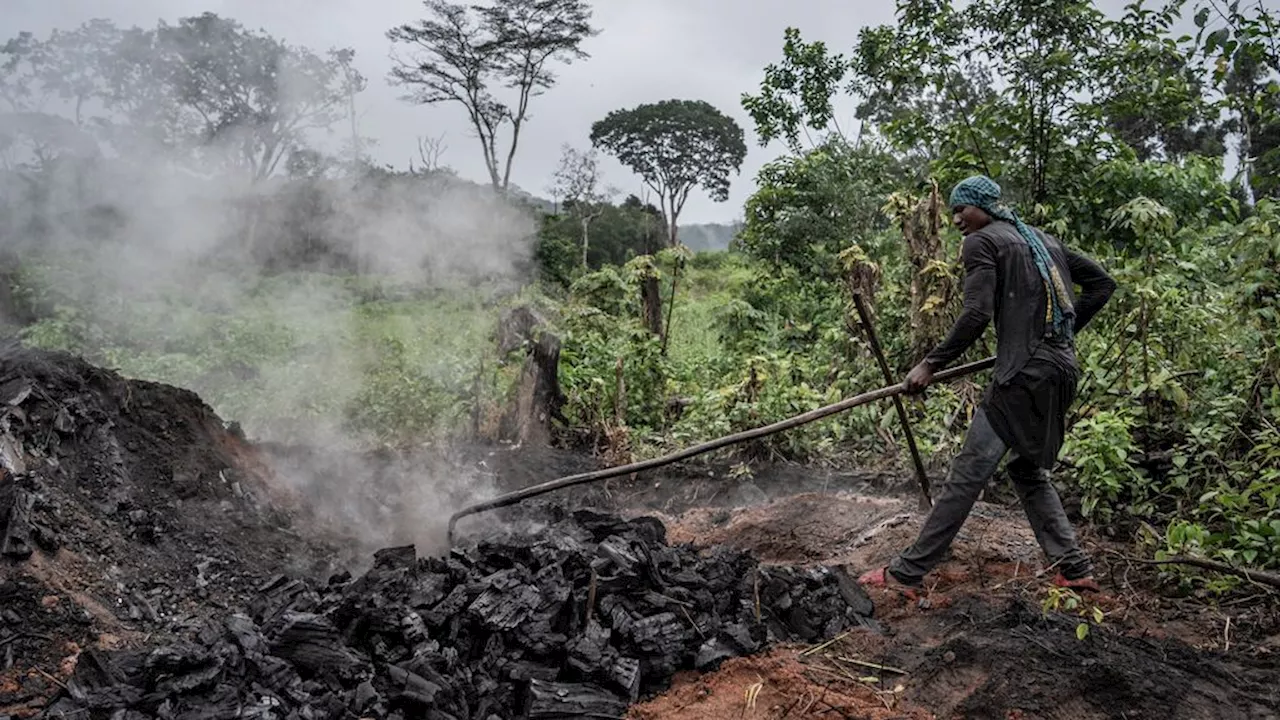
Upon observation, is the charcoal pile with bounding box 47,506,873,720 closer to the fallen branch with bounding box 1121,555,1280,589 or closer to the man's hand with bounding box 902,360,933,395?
Answer: the man's hand with bounding box 902,360,933,395

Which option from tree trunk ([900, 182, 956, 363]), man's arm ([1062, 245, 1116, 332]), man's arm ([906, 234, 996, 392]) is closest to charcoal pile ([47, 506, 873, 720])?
man's arm ([906, 234, 996, 392])

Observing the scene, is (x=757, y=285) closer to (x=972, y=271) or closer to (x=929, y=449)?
(x=929, y=449)

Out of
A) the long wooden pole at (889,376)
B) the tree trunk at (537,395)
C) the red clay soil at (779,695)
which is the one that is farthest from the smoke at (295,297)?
the long wooden pole at (889,376)

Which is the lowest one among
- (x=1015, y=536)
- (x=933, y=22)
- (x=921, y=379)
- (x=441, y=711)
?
(x=441, y=711)

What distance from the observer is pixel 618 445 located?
26.8 feet

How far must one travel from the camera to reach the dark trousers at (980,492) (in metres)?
4.10

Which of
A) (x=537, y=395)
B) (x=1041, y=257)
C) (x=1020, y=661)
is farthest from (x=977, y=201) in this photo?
(x=537, y=395)

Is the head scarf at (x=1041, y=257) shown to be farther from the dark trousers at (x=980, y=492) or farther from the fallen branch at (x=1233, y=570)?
the fallen branch at (x=1233, y=570)

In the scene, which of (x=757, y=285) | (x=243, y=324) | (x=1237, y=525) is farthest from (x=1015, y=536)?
(x=243, y=324)

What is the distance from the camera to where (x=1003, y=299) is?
4.05 meters

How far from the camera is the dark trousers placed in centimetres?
410

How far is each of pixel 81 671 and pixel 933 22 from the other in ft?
23.1

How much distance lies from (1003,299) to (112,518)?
4.92 m

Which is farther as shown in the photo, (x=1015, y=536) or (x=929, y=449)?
(x=929, y=449)
